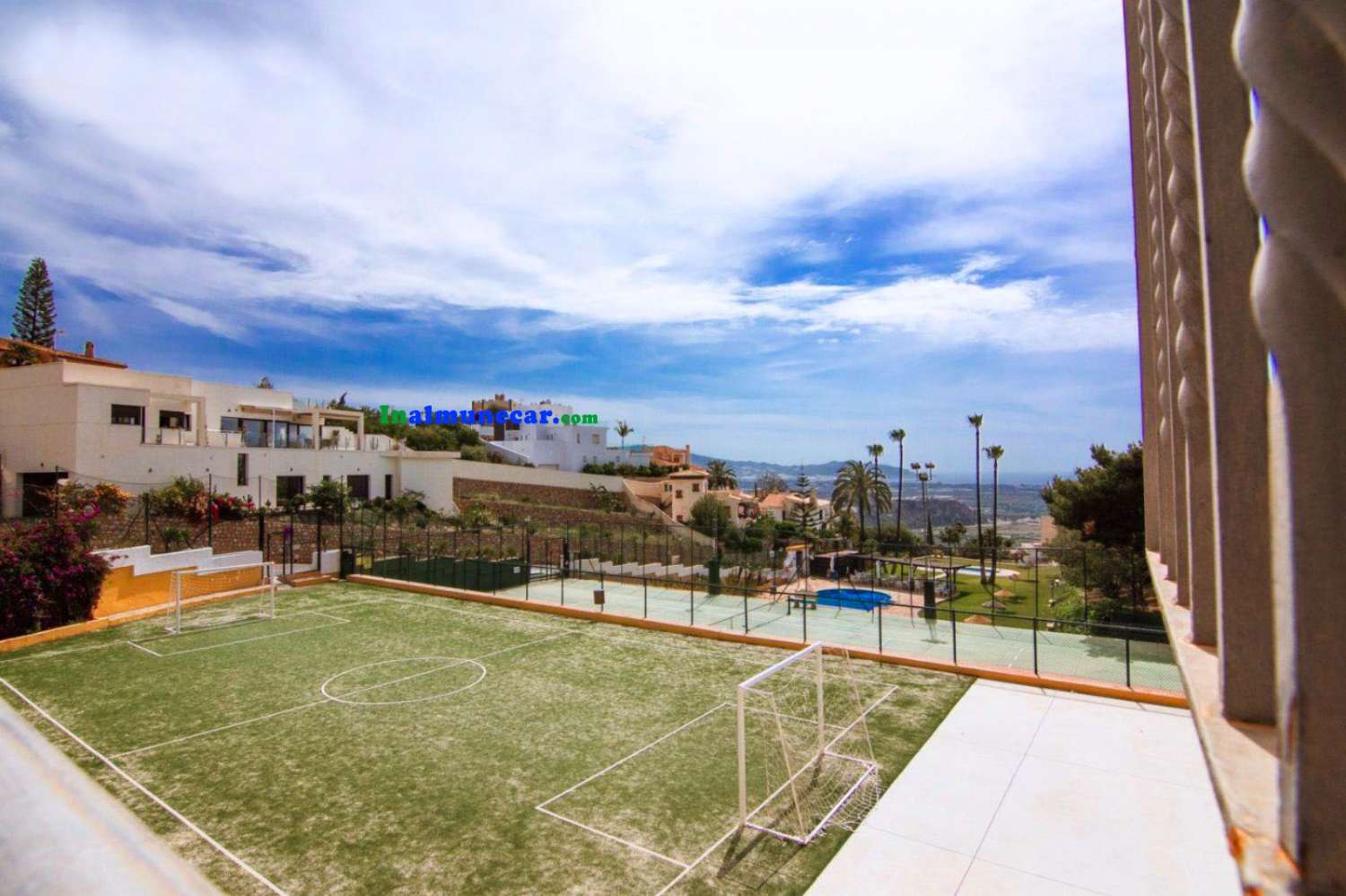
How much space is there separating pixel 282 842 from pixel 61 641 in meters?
15.6

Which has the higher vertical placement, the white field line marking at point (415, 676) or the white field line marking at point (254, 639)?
the white field line marking at point (254, 639)

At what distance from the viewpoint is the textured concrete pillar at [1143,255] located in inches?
151

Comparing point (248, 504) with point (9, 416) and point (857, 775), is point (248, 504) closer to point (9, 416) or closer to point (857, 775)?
point (9, 416)

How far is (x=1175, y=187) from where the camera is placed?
219 centimetres

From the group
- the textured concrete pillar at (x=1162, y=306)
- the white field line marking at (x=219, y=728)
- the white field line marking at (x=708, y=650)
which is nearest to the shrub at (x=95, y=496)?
the white field line marking at (x=219, y=728)

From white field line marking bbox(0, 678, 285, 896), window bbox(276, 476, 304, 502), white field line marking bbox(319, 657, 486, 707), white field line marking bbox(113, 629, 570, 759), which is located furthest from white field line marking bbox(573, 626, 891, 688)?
window bbox(276, 476, 304, 502)

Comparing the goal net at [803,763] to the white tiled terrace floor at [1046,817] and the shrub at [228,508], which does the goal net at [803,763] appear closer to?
the white tiled terrace floor at [1046,817]

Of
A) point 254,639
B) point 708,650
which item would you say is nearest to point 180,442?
point 254,639

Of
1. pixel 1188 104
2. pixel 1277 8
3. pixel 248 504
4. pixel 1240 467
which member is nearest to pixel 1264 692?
pixel 1240 467

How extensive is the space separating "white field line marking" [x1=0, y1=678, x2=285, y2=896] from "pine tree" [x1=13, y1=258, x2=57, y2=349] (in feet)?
203

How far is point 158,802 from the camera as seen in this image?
10.3 meters

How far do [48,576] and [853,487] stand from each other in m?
70.7

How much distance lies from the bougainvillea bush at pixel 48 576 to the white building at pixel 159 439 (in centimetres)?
1392

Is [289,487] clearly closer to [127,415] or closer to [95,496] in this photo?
[127,415]
